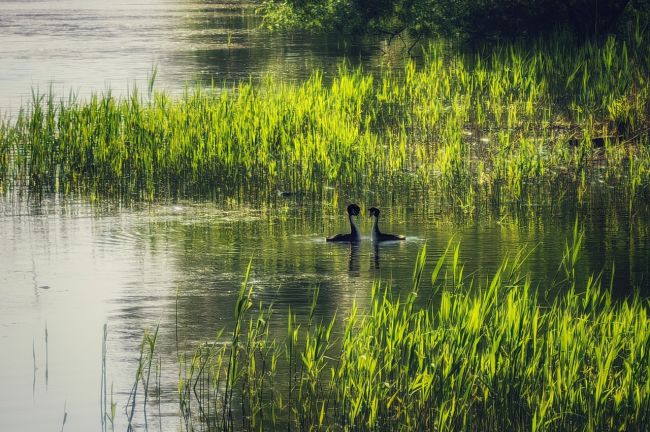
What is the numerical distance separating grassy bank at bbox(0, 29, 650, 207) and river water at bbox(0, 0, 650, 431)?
738 millimetres

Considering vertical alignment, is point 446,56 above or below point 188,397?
above

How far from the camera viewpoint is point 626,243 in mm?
13266

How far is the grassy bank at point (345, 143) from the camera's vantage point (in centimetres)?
1616

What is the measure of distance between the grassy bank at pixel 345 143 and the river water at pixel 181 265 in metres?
0.74

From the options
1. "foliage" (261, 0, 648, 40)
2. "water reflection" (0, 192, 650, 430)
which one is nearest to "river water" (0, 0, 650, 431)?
"water reflection" (0, 192, 650, 430)

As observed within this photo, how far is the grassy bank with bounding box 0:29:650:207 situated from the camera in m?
16.2

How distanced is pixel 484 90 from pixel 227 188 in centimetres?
661

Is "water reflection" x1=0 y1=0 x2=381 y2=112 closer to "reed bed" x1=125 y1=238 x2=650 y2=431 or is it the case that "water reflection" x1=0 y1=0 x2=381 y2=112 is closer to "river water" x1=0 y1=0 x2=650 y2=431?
"river water" x1=0 y1=0 x2=650 y2=431

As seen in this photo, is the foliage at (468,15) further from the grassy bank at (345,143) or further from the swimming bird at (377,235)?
the swimming bird at (377,235)

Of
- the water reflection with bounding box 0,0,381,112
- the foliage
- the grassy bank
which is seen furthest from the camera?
the water reflection with bounding box 0,0,381,112

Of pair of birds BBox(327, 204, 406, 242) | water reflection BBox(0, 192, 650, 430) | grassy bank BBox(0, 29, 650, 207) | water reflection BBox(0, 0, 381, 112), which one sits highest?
water reflection BBox(0, 0, 381, 112)

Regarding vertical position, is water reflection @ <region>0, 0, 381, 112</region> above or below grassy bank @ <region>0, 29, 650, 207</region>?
above

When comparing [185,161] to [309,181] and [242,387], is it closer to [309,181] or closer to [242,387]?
[309,181]

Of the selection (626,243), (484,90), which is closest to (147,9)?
(484,90)
